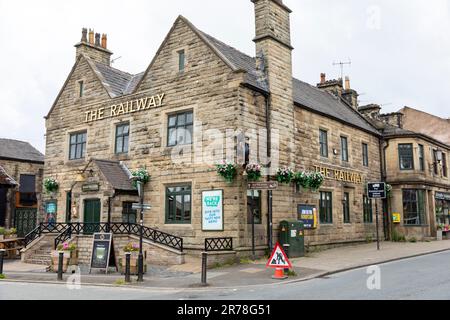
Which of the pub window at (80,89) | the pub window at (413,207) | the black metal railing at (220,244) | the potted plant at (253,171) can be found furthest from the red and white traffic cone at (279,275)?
the pub window at (413,207)

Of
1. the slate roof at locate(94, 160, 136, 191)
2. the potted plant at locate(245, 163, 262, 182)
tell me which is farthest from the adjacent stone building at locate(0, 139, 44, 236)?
the potted plant at locate(245, 163, 262, 182)

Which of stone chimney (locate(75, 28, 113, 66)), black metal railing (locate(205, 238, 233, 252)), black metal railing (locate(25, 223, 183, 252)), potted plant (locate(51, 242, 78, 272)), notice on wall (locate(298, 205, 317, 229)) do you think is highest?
stone chimney (locate(75, 28, 113, 66))

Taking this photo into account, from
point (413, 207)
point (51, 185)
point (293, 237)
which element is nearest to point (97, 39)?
point (51, 185)

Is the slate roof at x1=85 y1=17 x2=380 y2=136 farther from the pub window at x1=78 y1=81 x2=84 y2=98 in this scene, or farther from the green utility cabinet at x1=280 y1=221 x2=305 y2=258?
the green utility cabinet at x1=280 y1=221 x2=305 y2=258

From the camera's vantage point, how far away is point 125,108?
22.3 meters

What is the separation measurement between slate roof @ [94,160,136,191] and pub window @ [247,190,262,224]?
5752 millimetres

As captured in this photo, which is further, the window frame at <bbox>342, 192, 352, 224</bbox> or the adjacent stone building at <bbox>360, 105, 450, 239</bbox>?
the adjacent stone building at <bbox>360, 105, 450, 239</bbox>

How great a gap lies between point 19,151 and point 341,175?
2765 cm

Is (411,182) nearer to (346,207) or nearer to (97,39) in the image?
(346,207)

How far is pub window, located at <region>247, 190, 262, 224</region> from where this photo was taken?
17.9m

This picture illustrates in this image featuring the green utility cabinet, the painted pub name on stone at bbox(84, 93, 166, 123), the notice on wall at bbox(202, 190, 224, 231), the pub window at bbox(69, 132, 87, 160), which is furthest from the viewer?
the pub window at bbox(69, 132, 87, 160)

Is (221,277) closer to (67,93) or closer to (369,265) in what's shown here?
(369,265)

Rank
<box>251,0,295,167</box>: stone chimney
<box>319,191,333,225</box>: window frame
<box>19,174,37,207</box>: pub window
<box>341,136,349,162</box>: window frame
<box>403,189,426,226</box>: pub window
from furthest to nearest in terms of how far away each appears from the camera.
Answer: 1. <box>19,174,37,207</box>: pub window
2. <box>403,189,426,226</box>: pub window
3. <box>341,136,349,162</box>: window frame
4. <box>319,191,333,225</box>: window frame
5. <box>251,0,295,167</box>: stone chimney

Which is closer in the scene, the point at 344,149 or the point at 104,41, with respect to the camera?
the point at 344,149
